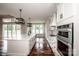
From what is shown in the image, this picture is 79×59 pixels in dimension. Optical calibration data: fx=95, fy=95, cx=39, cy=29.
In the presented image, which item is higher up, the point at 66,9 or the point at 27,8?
the point at 27,8

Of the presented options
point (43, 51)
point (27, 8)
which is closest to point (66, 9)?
point (27, 8)

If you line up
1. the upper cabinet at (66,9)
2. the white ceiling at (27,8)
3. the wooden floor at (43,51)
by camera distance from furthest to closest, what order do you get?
the wooden floor at (43,51) → the white ceiling at (27,8) → the upper cabinet at (66,9)

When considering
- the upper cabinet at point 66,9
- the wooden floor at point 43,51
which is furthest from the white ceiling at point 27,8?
the wooden floor at point 43,51

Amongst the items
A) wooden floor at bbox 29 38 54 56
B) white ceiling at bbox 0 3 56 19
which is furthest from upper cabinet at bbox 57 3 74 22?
wooden floor at bbox 29 38 54 56

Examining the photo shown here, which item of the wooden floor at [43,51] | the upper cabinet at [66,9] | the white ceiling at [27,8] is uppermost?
the white ceiling at [27,8]

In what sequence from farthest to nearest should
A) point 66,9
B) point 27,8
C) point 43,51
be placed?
point 43,51 → point 27,8 → point 66,9

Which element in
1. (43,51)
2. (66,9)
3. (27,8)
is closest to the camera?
(66,9)

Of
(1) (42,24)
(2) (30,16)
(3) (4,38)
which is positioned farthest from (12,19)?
(1) (42,24)

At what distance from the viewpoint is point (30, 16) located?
224 cm

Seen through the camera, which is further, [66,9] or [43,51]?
[43,51]

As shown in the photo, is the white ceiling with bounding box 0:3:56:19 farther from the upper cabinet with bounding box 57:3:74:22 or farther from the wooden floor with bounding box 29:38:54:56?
the wooden floor with bounding box 29:38:54:56

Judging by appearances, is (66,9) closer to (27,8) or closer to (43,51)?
(27,8)

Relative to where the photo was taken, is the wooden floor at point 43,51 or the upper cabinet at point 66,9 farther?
the wooden floor at point 43,51

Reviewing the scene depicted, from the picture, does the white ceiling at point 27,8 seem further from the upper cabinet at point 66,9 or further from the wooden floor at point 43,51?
the wooden floor at point 43,51
